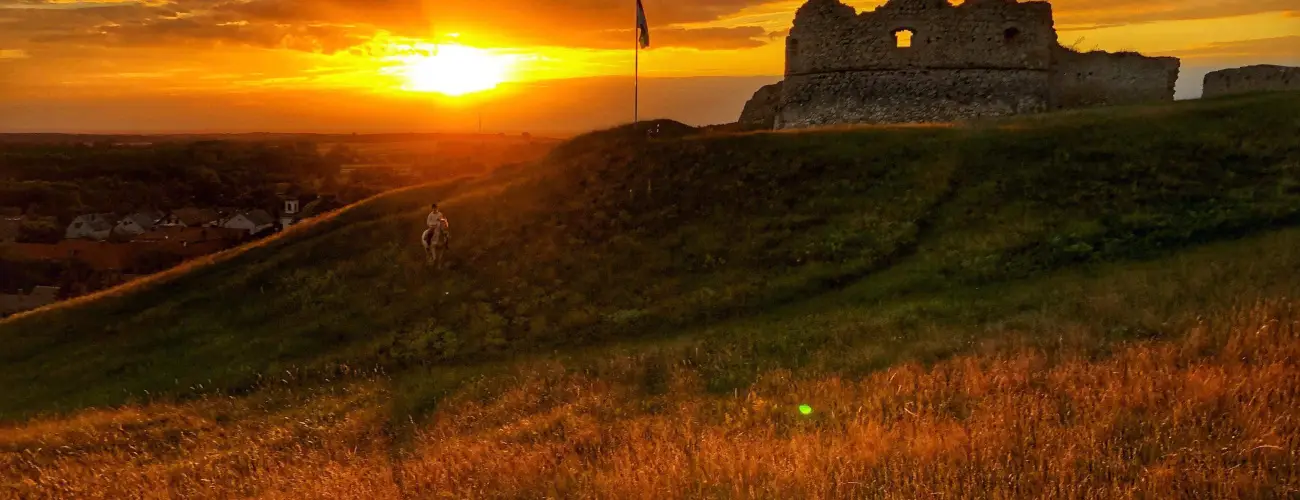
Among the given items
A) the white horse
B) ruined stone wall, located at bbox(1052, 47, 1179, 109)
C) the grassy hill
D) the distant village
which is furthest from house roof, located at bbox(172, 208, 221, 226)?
ruined stone wall, located at bbox(1052, 47, 1179, 109)

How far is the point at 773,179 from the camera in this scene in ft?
80.2

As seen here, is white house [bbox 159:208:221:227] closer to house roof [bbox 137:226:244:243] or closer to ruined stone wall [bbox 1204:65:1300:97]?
house roof [bbox 137:226:244:243]

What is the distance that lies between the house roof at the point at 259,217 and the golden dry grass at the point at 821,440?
85.5 metres

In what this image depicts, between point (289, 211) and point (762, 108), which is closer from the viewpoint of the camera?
point (762, 108)

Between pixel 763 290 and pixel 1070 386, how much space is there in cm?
1041

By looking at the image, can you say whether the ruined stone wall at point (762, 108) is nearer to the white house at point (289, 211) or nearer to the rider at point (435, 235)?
the rider at point (435, 235)

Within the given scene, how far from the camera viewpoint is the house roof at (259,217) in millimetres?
90125

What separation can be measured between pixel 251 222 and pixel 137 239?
11517 mm

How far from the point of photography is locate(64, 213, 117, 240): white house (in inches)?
3568

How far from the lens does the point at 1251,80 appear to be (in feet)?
105

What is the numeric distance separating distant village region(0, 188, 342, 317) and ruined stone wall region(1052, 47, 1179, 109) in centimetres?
5252

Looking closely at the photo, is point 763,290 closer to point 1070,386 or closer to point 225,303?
point 1070,386

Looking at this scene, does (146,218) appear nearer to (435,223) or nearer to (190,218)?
(190,218)

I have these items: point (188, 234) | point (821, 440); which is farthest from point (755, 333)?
point (188, 234)
